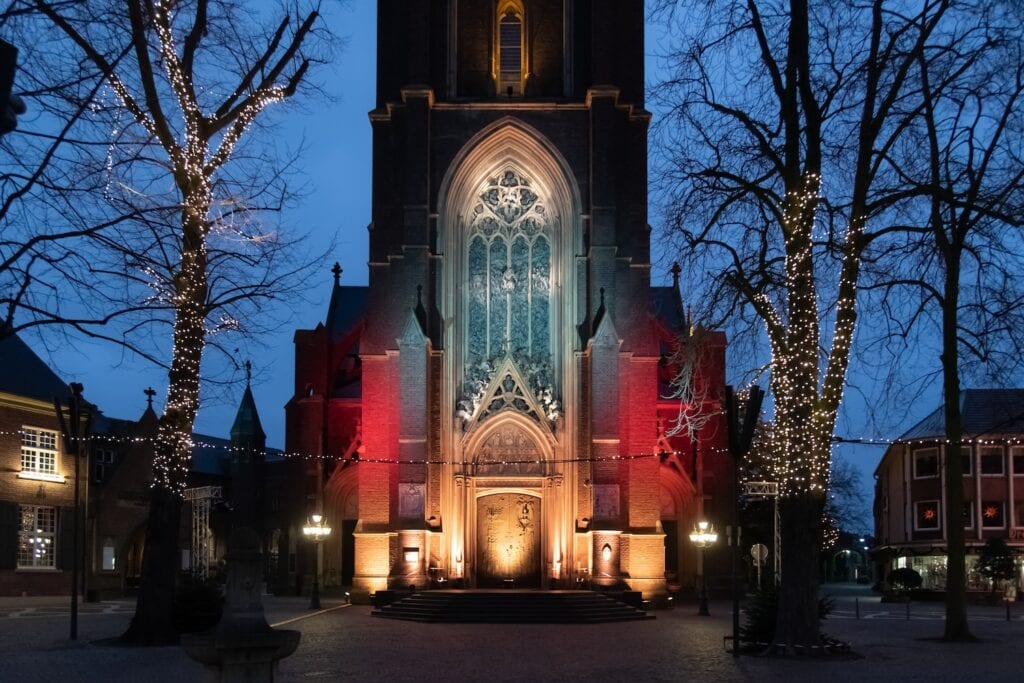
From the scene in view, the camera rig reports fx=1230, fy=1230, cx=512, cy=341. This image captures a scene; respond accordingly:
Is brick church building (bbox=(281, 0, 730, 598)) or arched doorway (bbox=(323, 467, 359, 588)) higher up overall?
brick church building (bbox=(281, 0, 730, 598))

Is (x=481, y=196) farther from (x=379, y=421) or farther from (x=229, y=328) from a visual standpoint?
(x=229, y=328)

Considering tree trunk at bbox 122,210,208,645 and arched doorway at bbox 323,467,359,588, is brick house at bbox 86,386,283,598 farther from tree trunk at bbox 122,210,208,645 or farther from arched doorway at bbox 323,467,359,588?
tree trunk at bbox 122,210,208,645

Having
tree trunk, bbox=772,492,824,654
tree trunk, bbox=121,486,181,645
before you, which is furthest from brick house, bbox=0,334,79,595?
tree trunk, bbox=772,492,824,654

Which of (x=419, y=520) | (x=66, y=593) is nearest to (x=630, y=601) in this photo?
(x=419, y=520)

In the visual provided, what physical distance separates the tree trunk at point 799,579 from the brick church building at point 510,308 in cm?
1698

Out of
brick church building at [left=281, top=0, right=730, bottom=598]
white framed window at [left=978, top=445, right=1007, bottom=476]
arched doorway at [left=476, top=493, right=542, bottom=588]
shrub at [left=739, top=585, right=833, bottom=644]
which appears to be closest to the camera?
shrub at [left=739, top=585, right=833, bottom=644]

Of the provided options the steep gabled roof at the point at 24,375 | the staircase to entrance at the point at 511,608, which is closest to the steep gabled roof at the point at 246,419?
the steep gabled roof at the point at 24,375

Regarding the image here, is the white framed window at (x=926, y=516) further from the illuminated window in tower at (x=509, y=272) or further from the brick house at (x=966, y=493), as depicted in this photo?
the illuminated window in tower at (x=509, y=272)

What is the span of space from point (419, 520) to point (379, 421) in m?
3.63

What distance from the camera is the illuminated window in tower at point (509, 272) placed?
4159 centimetres

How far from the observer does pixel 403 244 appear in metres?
40.4

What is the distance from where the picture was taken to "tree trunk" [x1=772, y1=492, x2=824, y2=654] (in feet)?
68.5

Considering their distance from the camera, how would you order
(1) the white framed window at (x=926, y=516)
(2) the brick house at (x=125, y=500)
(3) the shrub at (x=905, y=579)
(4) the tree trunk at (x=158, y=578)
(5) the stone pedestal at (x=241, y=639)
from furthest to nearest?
(1) the white framed window at (x=926, y=516) < (3) the shrub at (x=905, y=579) < (2) the brick house at (x=125, y=500) < (4) the tree trunk at (x=158, y=578) < (5) the stone pedestal at (x=241, y=639)

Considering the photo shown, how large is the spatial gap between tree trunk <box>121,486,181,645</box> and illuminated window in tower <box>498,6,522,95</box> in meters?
23.8
